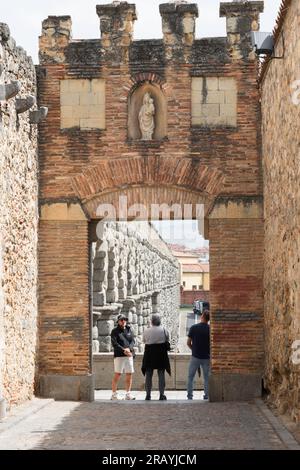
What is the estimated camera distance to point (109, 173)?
14.5 m

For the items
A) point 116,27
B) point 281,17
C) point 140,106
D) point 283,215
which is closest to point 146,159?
point 140,106

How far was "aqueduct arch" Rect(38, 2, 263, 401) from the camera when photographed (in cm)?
1430

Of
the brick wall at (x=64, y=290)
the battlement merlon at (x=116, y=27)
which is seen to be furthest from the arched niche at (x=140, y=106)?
the brick wall at (x=64, y=290)

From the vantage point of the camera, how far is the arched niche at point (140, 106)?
14.7 metres

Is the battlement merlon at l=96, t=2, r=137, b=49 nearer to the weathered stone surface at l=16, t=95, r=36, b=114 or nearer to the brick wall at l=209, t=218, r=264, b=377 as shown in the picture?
the weathered stone surface at l=16, t=95, r=36, b=114

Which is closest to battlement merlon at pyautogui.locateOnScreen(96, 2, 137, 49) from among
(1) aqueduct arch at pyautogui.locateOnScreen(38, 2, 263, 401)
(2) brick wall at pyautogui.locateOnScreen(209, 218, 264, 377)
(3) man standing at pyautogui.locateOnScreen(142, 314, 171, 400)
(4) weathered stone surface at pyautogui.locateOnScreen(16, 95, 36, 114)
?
(1) aqueduct arch at pyautogui.locateOnScreen(38, 2, 263, 401)

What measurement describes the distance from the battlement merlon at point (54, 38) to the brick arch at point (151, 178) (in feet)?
6.57

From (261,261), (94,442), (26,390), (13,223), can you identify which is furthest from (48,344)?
(94,442)

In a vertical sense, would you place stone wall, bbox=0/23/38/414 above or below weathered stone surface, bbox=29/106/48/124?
below

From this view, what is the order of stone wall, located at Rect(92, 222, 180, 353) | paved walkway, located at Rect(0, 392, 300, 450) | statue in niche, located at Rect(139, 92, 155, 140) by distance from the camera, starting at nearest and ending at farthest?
paved walkway, located at Rect(0, 392, 300, 450) → statue in niche, located at Rect(139, 92, 155, 140) → stone wall, located at Rect(92, 222, 180, 353)

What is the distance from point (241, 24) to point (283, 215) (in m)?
4.39

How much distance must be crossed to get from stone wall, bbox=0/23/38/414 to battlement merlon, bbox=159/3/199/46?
7.53 feet

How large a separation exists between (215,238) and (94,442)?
5554 millimetres

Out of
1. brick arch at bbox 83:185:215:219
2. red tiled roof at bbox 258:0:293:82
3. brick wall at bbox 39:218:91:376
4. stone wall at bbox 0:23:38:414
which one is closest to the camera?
red tiled roof at bbox 258:0:293:82
